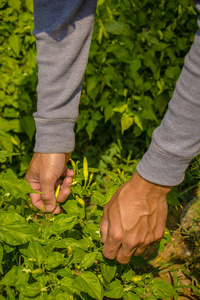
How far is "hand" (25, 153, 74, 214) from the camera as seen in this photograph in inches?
62.0

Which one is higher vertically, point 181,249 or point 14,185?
point 14,185

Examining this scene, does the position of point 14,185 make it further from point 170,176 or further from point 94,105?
point 94,105

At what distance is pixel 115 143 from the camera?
3.20m

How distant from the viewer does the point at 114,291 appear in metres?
1.33

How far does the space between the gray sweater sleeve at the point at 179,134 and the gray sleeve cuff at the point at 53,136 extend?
49cm

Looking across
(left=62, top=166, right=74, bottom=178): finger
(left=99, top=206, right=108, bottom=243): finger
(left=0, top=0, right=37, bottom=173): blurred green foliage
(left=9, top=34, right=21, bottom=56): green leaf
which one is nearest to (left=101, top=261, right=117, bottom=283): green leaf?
(left=99, top=206, right=108, bottom=243): finger

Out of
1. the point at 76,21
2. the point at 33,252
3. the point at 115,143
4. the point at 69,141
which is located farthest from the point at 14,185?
the point at 115,143

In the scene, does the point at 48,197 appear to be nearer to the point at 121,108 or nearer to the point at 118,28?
the point at 121,108

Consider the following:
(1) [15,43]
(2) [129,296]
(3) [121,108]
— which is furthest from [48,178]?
(1) [15,43]

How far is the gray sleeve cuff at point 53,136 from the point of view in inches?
64.6

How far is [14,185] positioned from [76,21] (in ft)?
2.67

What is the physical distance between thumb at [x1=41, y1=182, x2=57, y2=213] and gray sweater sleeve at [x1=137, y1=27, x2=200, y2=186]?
467 millimetres

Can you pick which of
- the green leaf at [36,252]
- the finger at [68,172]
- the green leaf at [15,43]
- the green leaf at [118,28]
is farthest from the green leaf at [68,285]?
the green leaf at [15,43]

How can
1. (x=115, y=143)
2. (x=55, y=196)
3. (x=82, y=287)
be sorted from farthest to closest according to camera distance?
(x=115, y=143), (x=55, y=196), (x=82, y=287)
